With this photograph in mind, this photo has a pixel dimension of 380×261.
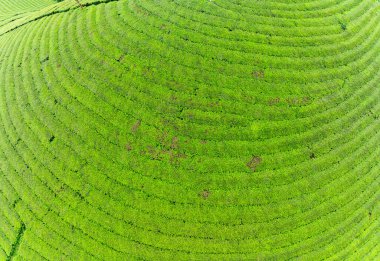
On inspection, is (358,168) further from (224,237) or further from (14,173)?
(14,173)

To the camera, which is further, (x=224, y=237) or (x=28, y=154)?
(x=28, y=154)

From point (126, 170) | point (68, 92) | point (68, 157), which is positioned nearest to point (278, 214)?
point (126, 170)

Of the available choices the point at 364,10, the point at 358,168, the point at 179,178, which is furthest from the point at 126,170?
the point at 364,10

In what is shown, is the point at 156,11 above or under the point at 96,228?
above

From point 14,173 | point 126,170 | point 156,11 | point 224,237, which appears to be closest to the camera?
point 224,237

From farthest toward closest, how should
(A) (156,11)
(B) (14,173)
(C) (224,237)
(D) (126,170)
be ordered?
(A) (156,11) → (B) (14,173) → (D) (126,170) → (C) (224,237)

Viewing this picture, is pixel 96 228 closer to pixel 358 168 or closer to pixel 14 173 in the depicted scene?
pixel 14 173

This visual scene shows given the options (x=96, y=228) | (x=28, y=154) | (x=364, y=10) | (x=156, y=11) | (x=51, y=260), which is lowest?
(x=51, y=260)
